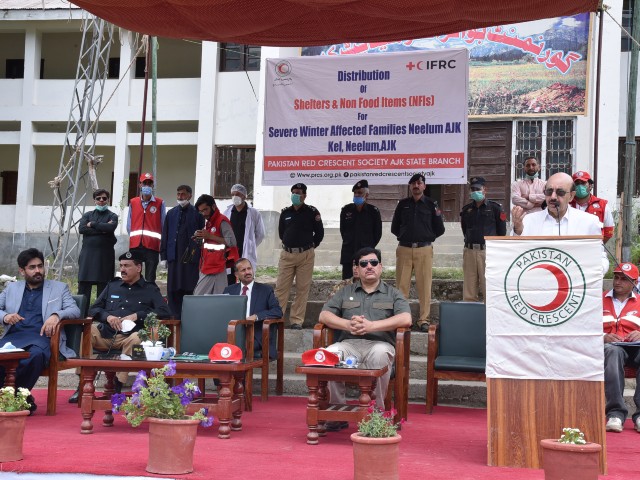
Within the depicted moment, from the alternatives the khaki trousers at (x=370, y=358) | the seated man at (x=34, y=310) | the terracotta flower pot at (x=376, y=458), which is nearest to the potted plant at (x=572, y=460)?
the terracotta flower pot at (x=376, y=458)

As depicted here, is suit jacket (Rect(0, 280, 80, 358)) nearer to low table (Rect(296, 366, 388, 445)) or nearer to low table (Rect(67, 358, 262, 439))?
low table (Rect(67, 358, 262, 439))

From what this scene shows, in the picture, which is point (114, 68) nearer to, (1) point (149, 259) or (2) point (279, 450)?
(1) point (149, 259)

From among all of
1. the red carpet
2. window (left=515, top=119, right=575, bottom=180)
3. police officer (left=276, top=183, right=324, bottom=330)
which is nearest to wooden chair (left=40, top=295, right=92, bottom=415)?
the red carpet

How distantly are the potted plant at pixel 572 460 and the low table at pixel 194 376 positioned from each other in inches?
90.8

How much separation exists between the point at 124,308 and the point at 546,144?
10.00 metres

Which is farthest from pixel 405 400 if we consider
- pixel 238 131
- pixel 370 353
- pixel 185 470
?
pixel 238 131

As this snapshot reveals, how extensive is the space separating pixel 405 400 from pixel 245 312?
1.63 meters

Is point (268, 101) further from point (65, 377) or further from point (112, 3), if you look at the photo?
point (65, 377)

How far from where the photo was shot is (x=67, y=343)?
742 centimetres

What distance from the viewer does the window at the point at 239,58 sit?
18.1m

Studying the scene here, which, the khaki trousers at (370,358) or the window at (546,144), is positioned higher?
the window at (546,144)

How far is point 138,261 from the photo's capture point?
788cm

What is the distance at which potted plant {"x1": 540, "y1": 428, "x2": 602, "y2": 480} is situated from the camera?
4461 millimetres

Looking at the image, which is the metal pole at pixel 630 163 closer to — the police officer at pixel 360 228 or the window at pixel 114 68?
the police officer at pixel 360 228
